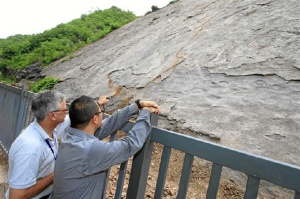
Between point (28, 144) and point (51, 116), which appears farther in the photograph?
point (51, 116)

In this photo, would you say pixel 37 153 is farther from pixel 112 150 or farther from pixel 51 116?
pixel 112 150

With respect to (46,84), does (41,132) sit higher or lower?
higher

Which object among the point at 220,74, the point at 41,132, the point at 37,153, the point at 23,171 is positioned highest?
the point at 220,74

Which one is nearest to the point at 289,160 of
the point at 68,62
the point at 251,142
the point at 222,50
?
the point at 251,142

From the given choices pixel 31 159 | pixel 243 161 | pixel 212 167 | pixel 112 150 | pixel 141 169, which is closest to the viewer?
pixel 243 161

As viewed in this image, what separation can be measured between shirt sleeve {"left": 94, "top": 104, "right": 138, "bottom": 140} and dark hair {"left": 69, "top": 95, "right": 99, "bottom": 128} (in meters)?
0.34

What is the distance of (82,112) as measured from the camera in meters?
2.28

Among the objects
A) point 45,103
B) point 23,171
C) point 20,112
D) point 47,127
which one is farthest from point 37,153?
point 20,112

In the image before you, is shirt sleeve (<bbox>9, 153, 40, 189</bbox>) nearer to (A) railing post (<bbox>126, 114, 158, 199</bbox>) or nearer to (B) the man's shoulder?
(B) the man's shoulder

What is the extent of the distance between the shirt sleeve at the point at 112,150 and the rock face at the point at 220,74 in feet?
9.05

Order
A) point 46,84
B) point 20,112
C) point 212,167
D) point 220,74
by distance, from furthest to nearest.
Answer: point 46,84, point 220,74, point 20,112, point 212,167

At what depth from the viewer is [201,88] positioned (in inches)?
248

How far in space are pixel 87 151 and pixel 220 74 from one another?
4.80m

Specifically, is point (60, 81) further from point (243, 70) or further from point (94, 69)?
point (243, 70)
